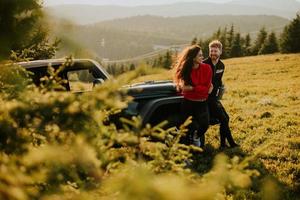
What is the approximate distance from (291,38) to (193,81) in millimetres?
51404

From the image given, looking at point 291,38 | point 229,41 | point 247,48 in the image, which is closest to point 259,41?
point 247,48

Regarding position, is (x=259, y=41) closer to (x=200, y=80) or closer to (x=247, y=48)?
(x=247, y=48)

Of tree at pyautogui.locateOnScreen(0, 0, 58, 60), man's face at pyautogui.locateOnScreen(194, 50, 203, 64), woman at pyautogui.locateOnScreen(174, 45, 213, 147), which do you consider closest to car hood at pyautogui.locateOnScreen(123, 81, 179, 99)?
woman at pyautogui.locateOnScreen(174, 45, 213, 147)

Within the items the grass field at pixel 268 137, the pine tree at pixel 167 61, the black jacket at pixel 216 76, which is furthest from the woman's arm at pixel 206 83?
the pine tree at pixel 167 61

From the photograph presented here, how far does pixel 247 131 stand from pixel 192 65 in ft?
14.3

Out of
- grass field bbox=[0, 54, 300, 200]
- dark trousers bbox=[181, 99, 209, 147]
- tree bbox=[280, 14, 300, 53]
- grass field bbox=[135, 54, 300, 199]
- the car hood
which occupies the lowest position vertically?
tree bbox=[280, 14, 300, 53]

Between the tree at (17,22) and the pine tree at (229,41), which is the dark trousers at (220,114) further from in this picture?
the pine tree at (229,41)

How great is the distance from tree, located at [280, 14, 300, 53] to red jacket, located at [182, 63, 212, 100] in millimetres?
51216

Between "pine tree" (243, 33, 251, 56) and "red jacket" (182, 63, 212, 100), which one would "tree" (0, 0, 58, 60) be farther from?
"pine tree" (243, 33, 251, 56)

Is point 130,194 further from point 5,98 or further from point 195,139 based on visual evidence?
point 195,139

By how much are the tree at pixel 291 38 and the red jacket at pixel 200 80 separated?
5122 cm

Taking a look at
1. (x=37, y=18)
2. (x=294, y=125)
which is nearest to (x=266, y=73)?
(x=294, y=125)

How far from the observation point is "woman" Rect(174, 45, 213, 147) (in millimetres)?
7961

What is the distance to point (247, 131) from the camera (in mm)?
11602
